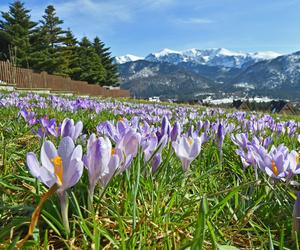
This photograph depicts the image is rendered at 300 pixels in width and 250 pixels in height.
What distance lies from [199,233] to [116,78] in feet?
221

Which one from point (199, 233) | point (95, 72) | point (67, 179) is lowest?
point (199, 233)

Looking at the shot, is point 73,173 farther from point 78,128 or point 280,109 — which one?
point 280,109

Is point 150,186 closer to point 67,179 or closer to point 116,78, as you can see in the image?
point 67,179

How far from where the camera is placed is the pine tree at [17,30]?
126 feet

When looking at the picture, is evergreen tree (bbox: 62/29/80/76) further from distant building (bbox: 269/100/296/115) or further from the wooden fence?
distant building (bbox: 269/100/296/115)

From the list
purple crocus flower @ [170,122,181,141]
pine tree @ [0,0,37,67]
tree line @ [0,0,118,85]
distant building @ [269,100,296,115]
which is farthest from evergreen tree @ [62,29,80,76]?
purple crocus flower @ [170,122,181,141]

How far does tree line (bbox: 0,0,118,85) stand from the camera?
39.3 m

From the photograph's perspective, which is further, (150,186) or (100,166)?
(150,186)

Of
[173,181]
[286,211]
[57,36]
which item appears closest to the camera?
[286,211]

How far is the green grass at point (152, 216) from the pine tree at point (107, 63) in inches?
2466

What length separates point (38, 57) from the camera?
41500 millimetres

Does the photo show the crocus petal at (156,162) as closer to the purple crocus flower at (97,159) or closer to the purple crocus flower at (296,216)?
the purple crocus flower at (97,159)

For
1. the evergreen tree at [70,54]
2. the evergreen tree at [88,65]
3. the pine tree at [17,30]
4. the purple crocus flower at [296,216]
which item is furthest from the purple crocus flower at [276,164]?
the evergreen tree at [88,65]

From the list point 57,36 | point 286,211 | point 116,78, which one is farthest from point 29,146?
point 116,78
